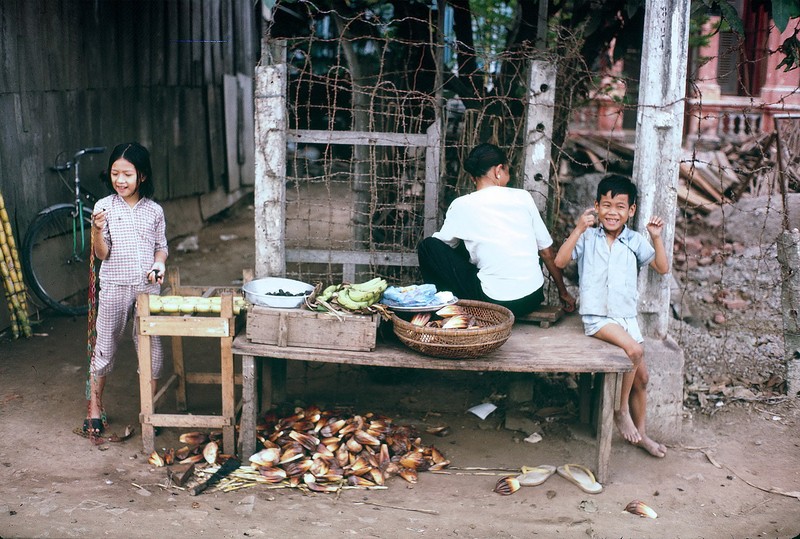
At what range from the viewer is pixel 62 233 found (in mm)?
6984

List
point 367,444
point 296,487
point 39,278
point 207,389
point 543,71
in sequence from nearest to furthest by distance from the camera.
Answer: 1. point 296,487
2. point 367,444
3. point 543,71
4. point 207,389
5. point 39,278

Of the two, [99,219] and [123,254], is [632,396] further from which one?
[99,219]

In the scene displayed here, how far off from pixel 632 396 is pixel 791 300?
150 centimetres

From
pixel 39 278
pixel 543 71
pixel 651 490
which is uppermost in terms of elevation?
pixel 543 71

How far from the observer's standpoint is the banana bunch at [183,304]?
14.2 ft

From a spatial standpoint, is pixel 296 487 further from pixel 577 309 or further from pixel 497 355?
pixel 577 309

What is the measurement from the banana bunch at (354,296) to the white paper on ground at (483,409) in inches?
48.3

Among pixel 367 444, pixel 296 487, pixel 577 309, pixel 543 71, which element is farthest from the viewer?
pixel 577 309

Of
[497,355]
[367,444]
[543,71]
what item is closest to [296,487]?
[367,444]

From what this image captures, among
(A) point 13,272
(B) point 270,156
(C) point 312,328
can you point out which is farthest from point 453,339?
(A) point 13,272

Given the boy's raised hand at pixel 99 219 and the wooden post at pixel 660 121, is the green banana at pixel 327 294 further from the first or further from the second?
the wooden post at pixel 660 121

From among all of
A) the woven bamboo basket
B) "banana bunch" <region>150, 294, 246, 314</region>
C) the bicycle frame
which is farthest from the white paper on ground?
the bicycle frame

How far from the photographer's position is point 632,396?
15.3ft

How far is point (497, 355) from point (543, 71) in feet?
5.95
